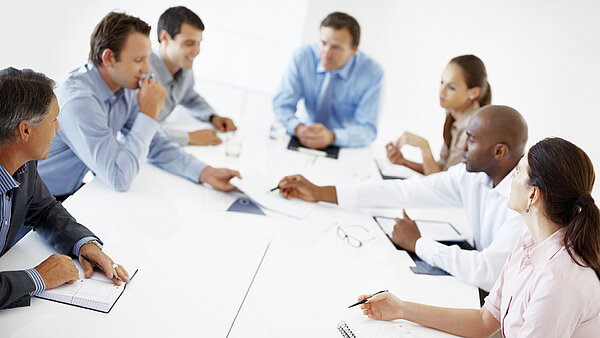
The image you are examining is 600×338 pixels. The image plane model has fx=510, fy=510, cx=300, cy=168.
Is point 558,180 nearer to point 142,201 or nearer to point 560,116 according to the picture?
point 142,201

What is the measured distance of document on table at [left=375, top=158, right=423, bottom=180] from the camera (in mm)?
2666

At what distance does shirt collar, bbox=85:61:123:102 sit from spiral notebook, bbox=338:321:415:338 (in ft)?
4.36

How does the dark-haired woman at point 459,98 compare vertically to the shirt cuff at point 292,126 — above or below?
above

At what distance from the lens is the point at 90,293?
133 centimetres

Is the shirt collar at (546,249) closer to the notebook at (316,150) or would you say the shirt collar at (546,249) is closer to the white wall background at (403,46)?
the notebook at (316,150)

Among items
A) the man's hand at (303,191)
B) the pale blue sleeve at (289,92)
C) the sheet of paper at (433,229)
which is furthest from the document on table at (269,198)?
the pale blue sleeve at (289,92)

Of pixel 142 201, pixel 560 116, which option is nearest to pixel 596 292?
pixel 142 201

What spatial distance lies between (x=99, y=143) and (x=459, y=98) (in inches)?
71.5

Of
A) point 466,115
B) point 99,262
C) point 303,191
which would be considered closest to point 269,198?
point 303,191

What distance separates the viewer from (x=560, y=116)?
136 inches

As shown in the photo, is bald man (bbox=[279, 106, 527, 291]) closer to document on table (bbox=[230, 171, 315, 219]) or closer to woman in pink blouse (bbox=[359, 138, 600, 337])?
document on table (bbox=[230, 171, 315, 219])

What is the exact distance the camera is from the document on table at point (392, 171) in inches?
A: 105

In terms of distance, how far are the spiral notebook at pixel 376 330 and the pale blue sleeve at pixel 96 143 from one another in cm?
102

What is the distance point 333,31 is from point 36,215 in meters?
1.99
